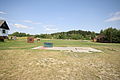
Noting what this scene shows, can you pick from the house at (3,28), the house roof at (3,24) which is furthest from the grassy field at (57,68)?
the house roof at (3,24)

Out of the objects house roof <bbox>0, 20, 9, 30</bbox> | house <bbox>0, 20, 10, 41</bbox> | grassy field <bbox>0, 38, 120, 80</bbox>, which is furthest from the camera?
house roof <bbox>0, 20, 9, 30</bbox>

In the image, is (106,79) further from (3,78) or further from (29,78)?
(3,78)

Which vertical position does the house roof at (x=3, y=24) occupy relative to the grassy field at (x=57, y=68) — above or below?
above

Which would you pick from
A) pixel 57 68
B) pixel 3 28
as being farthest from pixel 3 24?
pixel 57 68

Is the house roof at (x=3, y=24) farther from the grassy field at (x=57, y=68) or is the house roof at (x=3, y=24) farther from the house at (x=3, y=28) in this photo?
the grassy field at (x=57, y=68)

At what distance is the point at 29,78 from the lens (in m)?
3.15

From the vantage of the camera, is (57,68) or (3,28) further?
(3,28)

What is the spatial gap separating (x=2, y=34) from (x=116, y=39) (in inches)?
1741

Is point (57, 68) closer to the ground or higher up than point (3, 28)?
closer to the ground

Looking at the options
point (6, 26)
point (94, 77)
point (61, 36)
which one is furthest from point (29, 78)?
point (61, 36)

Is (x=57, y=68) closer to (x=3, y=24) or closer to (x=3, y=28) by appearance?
(x=3, y=28)

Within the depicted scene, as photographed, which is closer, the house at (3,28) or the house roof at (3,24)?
the house at (3,28)

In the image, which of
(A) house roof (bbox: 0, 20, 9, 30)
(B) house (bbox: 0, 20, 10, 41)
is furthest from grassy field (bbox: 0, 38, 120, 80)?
(A) house roof (bbox: 0, 20, 9, 30)

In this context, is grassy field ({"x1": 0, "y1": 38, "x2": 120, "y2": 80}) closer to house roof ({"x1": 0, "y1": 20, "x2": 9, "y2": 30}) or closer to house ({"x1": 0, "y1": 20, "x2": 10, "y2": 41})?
house ({"x1": 0, "y1": 20, "x2": 10, "y2": 41})
